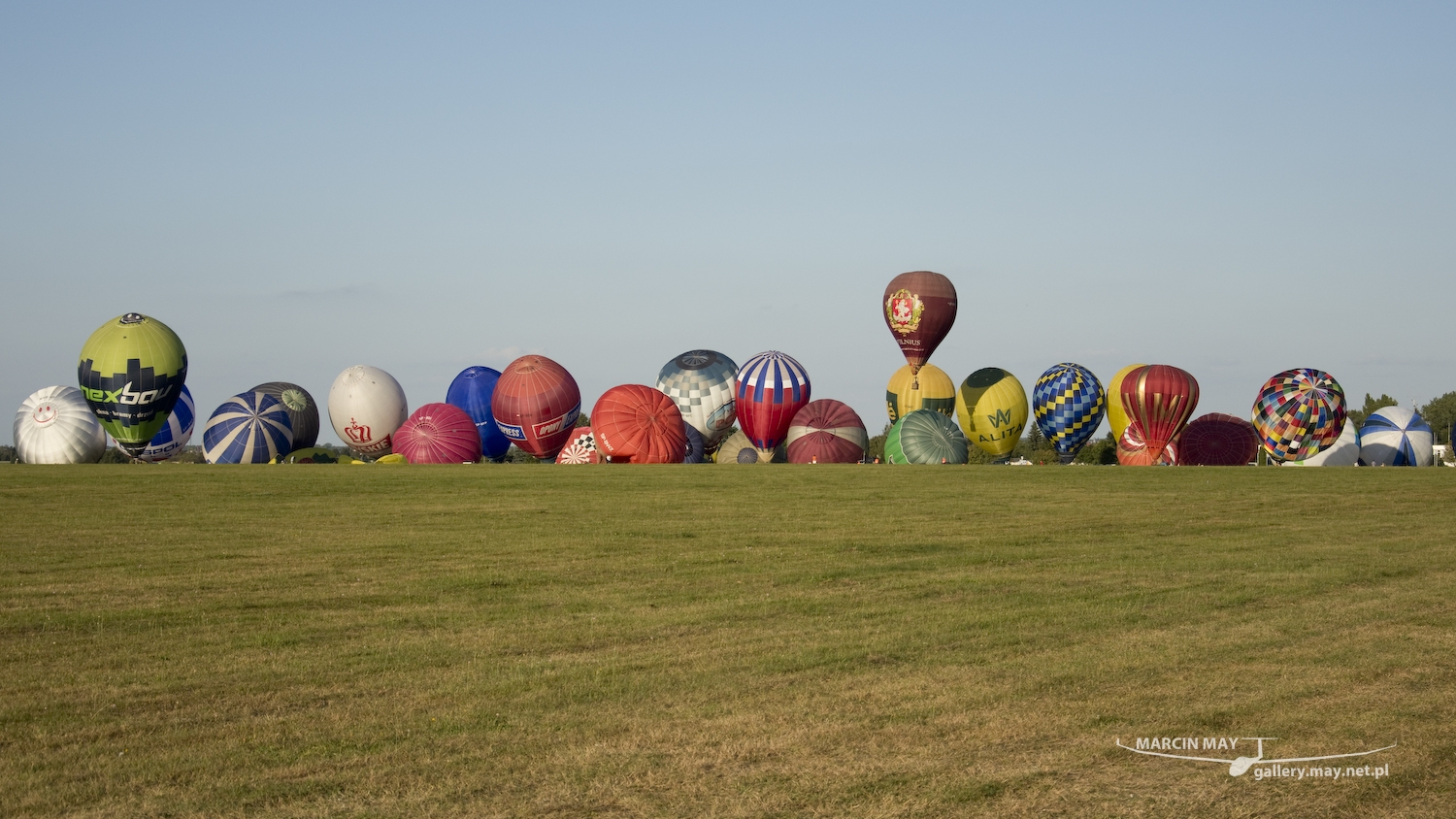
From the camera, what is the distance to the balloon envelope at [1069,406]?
48.3m

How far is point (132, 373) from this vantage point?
118ft

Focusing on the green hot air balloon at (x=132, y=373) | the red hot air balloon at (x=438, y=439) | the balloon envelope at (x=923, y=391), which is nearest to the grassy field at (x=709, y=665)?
the green hot air balloon at (x=132, y=373)

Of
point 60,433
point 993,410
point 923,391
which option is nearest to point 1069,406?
point 993,410

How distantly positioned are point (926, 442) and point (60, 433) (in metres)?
32.0

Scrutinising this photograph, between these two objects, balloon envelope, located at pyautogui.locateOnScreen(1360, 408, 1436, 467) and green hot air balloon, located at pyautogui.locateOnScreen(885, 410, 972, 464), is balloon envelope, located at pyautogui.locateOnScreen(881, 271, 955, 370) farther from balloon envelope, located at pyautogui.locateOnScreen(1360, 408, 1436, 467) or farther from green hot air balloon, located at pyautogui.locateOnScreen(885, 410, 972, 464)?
balloon envelope, located at pyautogui.locateOnScreen(1360, 408, 1436, 467)

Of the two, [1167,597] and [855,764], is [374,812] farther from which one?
[1167,597]

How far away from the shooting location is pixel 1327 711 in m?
7.17

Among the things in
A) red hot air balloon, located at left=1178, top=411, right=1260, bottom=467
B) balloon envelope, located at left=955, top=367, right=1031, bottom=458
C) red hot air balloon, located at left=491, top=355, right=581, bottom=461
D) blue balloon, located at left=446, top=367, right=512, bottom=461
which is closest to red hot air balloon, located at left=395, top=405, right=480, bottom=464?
red hot air balloon, located at left=491, top=355, right=581, bottom=461

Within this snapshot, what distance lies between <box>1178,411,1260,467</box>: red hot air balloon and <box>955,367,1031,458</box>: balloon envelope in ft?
20.0

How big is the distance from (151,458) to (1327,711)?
47250mm

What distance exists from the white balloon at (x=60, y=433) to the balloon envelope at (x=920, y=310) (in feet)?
98.5

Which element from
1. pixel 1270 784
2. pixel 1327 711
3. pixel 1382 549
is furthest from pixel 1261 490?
pixel 1270 784

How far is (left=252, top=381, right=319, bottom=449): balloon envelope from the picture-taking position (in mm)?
46375

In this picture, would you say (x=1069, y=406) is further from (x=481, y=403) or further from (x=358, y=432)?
(x=358, y=432)
